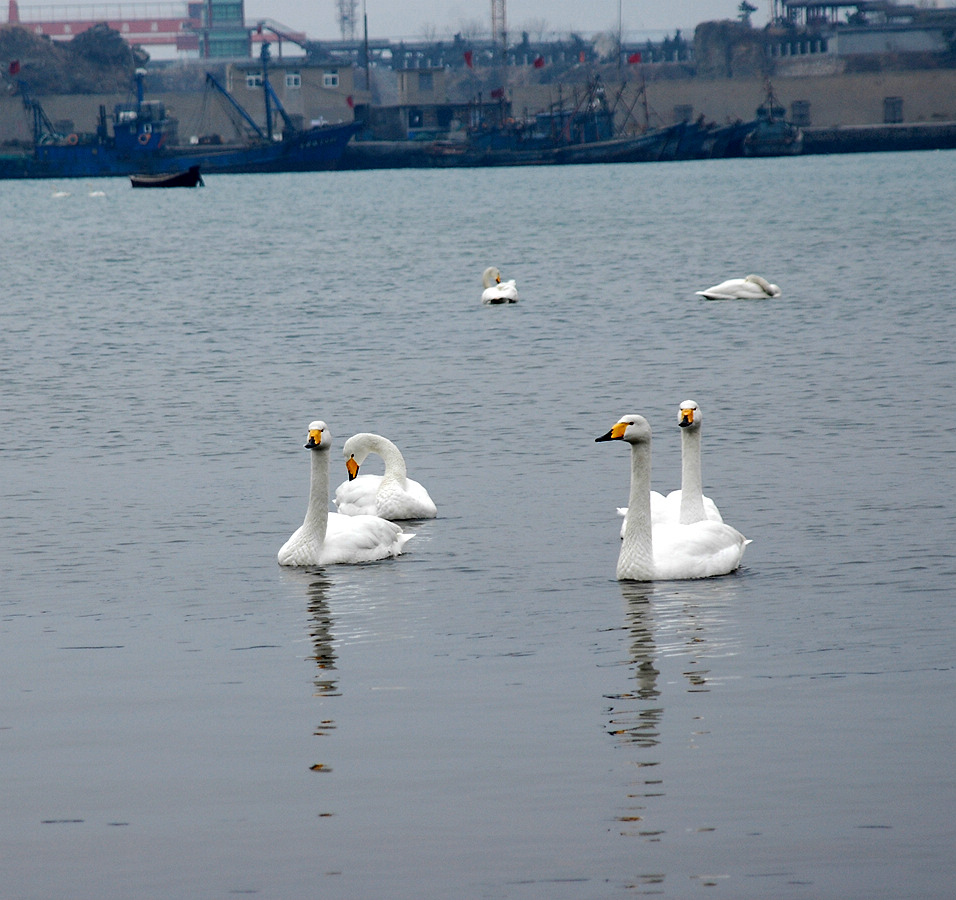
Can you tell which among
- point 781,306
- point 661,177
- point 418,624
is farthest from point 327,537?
point 661,177

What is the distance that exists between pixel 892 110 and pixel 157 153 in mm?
70635

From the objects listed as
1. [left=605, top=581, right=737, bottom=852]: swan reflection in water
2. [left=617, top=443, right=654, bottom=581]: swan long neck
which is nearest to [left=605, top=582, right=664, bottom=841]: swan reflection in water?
[left=605, top=581, right=737, bottom=852]: swan reflection in water

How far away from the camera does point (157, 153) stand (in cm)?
15338

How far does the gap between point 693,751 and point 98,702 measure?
355 centimetres

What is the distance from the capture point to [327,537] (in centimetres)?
1385

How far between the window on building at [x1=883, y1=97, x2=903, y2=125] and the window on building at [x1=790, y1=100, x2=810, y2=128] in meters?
7.53

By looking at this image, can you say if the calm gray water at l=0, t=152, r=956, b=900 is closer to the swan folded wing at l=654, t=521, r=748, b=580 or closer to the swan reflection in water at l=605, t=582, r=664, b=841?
the swan reflection in water at l=605, t=582, r=664, b=841

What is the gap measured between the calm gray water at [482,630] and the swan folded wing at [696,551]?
15 cm

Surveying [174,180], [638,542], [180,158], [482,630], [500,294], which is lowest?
[482,630]

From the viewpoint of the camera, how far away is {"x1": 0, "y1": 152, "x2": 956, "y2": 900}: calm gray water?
24.8 feet

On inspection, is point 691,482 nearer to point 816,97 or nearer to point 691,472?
point 691,472

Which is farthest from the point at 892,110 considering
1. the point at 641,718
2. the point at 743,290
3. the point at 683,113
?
the point at 641,718

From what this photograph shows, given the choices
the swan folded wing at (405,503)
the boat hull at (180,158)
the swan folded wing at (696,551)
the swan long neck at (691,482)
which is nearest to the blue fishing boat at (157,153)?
the boat hull at (180,158)

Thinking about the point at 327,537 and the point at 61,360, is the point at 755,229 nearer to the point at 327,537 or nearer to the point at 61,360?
the point at 61,360
